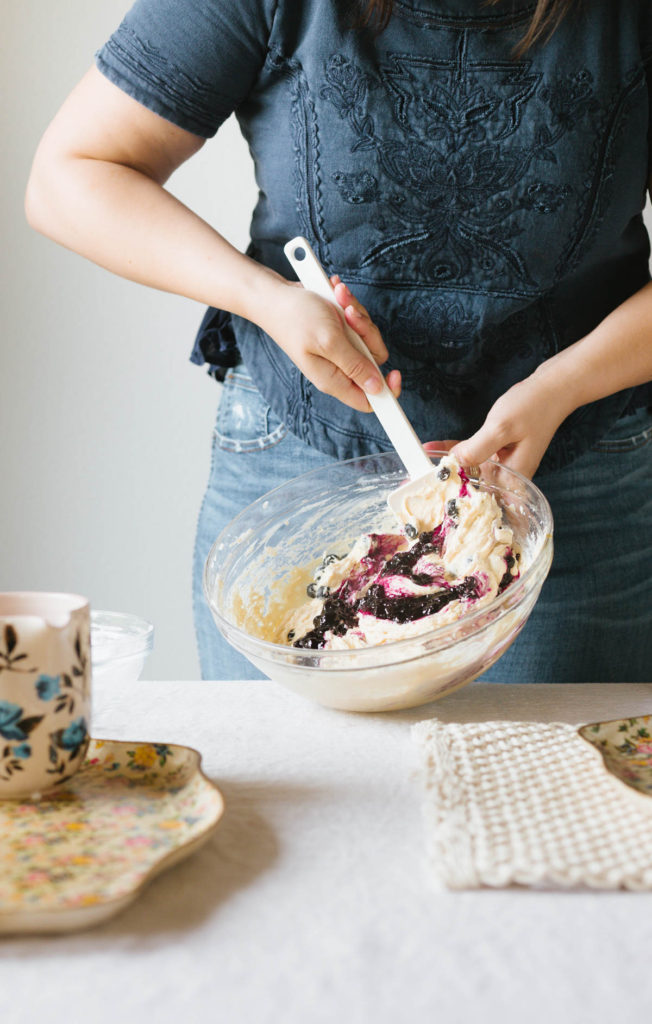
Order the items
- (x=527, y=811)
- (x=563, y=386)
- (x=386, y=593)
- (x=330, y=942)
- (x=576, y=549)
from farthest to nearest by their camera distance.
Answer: (x=576, y=549)
(x=563, y=386)
(x=386, y=593)
(x=527, y=811)
(x=330, y=942)

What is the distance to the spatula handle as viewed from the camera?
→ 894mm

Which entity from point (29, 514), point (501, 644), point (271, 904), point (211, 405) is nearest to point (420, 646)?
point (501, 644)

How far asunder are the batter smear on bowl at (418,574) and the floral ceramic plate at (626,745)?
15 cm

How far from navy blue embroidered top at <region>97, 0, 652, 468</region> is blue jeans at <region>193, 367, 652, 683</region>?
5.3 inches

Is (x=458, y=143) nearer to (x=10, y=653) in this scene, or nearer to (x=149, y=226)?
(x=149, y=226)

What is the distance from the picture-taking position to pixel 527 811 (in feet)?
1.80

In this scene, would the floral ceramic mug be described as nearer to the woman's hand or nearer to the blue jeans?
the woman's hand

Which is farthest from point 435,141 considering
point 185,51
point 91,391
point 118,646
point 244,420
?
point 91,391

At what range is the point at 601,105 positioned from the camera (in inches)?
37.2

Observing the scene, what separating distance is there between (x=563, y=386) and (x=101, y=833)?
0.63 meters

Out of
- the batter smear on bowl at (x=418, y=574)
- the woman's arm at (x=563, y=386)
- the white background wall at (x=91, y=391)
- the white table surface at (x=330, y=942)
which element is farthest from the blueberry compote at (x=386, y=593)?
the white background wall at (x=91, y=391)

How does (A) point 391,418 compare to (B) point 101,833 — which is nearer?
(B) point 101,833

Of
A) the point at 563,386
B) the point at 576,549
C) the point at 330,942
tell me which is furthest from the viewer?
the point at 576,549

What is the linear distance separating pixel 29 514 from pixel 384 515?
1115 millimetres
